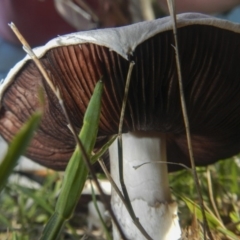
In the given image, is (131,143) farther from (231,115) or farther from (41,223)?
(41,223)

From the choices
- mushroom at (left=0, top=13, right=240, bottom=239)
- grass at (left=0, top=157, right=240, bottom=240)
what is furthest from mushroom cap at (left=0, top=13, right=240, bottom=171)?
grass at (left=0, top=157, right=240, bottom=240)

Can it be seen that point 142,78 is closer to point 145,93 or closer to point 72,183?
point 145,93

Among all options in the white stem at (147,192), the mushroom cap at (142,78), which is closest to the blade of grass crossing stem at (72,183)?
the mushroom cap at (142,78)

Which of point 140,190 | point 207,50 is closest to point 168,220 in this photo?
point 140,190

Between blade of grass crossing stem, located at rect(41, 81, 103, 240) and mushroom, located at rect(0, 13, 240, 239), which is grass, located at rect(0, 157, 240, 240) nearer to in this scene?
mushroom, located at rect(0, 13, 240, 239)

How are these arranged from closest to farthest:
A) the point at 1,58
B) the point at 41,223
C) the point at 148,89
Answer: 1. the point at 148,89
2. the point at 41,223
3. the point at 1,58

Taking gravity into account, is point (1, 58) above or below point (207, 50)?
above
